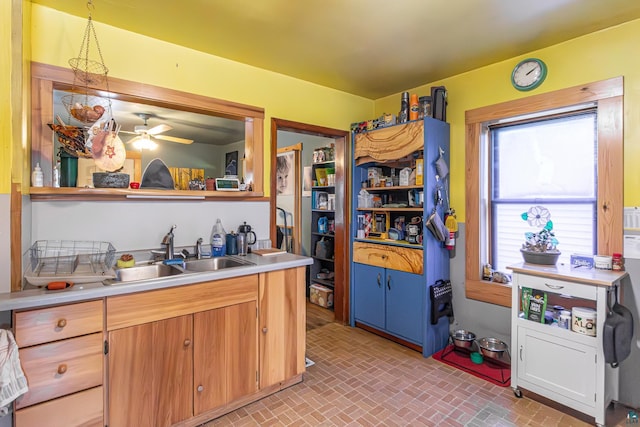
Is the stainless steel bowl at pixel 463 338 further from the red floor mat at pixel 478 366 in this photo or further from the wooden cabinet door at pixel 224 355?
the wooden cabinet door at pixel 224 355

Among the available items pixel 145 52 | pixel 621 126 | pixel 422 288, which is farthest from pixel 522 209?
pixel 145 52

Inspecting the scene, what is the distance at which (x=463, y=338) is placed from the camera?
9.46 feet

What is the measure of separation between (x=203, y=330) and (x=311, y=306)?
251 cm

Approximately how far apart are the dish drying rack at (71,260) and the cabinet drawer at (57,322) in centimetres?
18

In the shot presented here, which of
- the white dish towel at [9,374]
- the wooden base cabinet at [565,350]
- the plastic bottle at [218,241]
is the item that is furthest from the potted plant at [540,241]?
the white dish towel at [9,374]

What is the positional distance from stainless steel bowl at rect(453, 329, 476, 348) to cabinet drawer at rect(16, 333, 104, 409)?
2.70m

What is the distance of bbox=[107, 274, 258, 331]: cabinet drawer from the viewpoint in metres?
1.71

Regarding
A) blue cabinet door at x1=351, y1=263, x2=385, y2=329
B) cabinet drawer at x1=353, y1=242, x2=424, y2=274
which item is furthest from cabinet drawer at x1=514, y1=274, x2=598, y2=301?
blue cabinet door at x1=351, y1=263, x2=385, y2=329

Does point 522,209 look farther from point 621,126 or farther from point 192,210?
point 192,210

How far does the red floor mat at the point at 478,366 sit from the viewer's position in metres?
2.51

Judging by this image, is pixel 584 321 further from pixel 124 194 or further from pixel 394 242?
pixel 124 194

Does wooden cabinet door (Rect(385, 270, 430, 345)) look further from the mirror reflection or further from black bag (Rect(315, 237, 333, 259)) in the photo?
the mirror reflection

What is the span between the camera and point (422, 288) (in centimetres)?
290

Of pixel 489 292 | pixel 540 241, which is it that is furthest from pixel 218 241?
pixel 540 241
